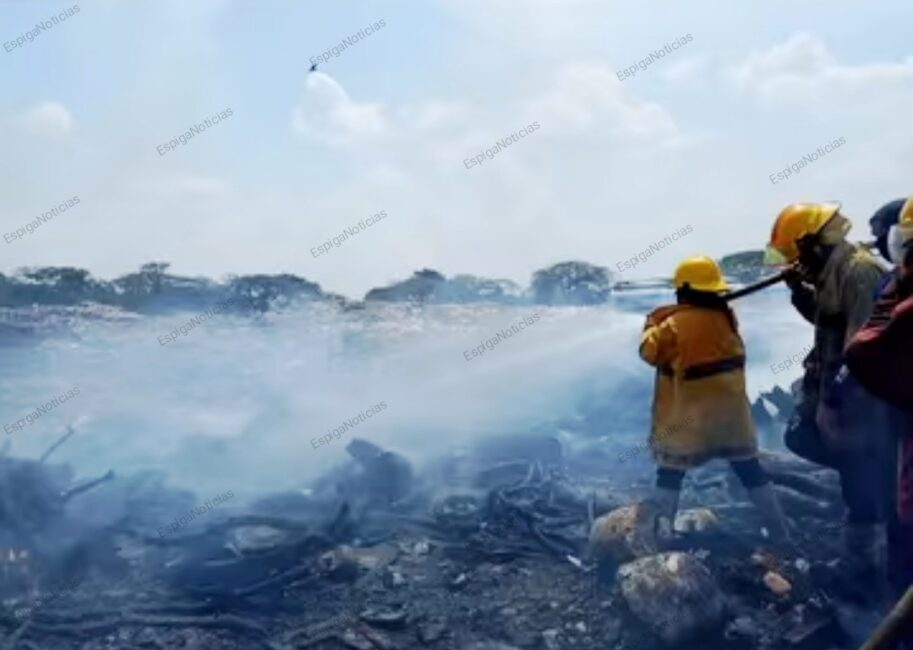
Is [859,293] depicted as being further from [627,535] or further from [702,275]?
[627,535]

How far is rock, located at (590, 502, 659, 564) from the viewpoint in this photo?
234 inches

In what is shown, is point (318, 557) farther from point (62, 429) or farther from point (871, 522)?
point (62, 429)

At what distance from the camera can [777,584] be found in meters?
5.58

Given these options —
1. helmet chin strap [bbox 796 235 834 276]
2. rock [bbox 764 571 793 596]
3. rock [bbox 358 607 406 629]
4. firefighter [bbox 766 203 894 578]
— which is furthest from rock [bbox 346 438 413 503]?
helmet chin strap [bbox 796 235 834 276]

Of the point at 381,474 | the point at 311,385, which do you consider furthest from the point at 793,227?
the point at 311,385

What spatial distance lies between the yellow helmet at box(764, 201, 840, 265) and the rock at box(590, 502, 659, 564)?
1987mm

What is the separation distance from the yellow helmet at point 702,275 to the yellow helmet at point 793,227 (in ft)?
2.61

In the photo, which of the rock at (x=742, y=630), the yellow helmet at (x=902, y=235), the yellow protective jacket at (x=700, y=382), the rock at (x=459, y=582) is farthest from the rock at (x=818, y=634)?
the yellow helmet at (x=902, y=235)

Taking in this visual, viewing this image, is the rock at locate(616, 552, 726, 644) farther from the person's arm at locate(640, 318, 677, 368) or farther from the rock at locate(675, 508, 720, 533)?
the person's arm at locate(640, 318, 677, 368)

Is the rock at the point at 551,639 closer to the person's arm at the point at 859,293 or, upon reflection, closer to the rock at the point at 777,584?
the rock at the point at 777,584

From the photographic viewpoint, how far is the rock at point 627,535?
5.93m

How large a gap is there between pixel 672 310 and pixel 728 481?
8.82 feet

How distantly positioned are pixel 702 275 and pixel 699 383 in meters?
0.72

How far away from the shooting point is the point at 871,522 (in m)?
4.97
